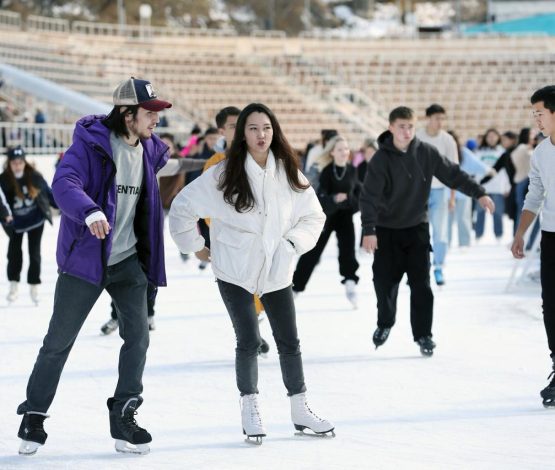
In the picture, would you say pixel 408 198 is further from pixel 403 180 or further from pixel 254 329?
pixel 254 329

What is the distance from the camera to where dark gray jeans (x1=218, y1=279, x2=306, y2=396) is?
4883 mm

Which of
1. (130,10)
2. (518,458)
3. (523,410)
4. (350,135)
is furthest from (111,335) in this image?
(130,10)

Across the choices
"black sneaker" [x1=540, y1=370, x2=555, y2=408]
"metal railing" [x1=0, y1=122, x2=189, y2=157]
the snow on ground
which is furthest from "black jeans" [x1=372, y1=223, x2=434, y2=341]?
"metal railing" [x1=0, y1=122, x2=189, y2=157]

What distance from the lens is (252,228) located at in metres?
4.82

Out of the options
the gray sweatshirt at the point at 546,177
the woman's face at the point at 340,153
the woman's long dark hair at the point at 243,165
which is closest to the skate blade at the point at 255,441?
the woman's long dark hair at the point at 243,165

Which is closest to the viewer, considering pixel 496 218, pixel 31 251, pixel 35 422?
pixel 35 422

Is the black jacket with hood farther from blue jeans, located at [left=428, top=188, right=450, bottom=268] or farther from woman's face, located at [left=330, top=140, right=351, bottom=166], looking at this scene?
blue jeans, located at [left=428, top=188, right=450, bottom=268]

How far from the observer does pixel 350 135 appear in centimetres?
3231

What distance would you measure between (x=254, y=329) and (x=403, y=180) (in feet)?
7.49

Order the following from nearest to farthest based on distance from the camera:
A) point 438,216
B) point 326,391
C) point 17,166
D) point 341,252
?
point 326,391, point 341,252, point 17,166, point 438,216

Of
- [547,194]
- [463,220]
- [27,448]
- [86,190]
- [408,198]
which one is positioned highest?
[86,190]

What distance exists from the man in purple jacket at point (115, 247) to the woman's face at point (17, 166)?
484cm

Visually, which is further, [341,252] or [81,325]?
[341,252]

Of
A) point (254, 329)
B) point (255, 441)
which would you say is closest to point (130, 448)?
point (255, 441)
